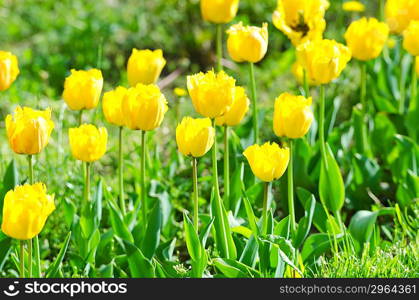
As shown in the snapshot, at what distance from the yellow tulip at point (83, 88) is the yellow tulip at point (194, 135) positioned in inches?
17.5

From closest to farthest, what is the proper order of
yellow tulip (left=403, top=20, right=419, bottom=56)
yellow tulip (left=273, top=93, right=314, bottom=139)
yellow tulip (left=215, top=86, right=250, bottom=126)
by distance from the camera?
yellow tulip (left=273, top=93, right=314, bottom=139)
yellow tulip (left=215, top=86, right=250, bottom=126)
yellow tulip (left=403, top=20, right=419, bottom=56)

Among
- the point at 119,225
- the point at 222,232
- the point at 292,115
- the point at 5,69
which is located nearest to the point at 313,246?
the point at 222,232

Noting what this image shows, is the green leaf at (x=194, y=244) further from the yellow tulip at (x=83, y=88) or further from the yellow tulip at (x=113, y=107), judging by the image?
the yellow tulip at (x=83, y=88)

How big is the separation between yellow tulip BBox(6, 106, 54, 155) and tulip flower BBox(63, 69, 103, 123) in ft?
0.92

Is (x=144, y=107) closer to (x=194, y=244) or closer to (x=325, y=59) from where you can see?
(x=194, y=244)

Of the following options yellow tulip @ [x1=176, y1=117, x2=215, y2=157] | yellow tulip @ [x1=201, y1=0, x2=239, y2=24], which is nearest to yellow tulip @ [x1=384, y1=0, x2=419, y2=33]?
yellow tulip @ [x1=201, y1=0, x2=239, y2=24]

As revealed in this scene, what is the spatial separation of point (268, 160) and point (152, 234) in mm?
498

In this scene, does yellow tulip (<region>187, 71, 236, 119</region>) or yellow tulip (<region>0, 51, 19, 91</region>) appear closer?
yellow tulip (<region>187, 71, 236, 119</region>)

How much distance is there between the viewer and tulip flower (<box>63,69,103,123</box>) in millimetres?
2342

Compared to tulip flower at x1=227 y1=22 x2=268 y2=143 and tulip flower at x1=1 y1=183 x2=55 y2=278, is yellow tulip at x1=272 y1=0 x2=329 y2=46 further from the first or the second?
tulip flower at x1=1 y1=183 x2=55 y2=278

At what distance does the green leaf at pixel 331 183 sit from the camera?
2.52 meters

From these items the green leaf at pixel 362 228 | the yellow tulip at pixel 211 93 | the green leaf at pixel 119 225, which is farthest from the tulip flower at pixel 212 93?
the green leaf at pixel 362 228

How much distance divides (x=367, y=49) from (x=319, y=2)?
0.22 metres

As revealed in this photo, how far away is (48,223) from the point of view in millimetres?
2748
